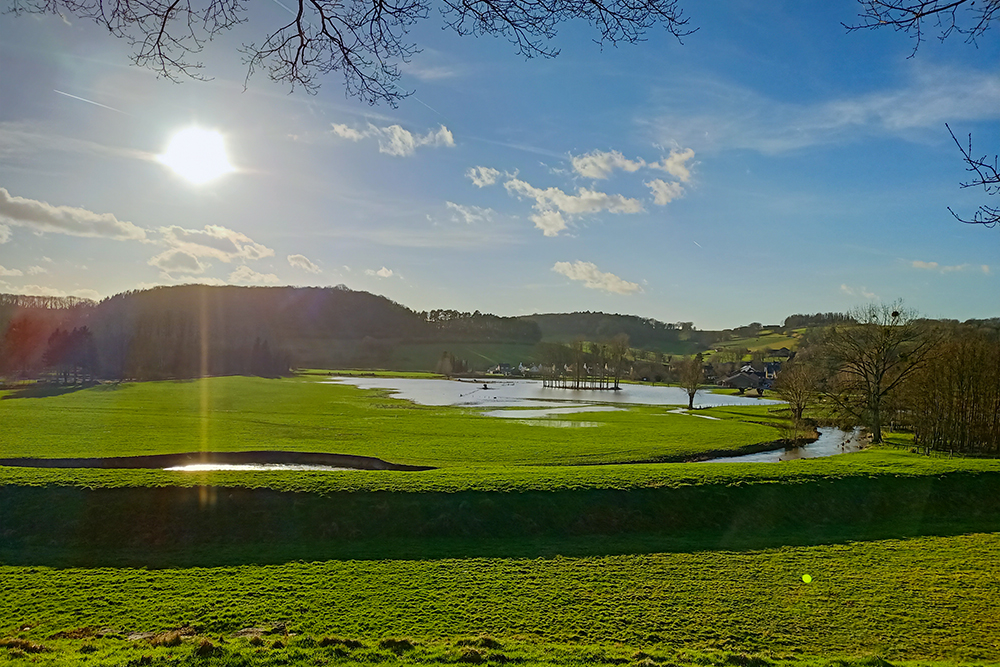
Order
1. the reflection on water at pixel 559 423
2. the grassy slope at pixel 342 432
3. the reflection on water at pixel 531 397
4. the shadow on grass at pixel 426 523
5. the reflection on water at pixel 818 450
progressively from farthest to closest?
1. the reflection on water at pixel 531 397
2. the reflection on water at pixel 559 423
3. the reflection on water at pixel 818 450
4. the grassy slope at pixel 342 432
5. the shadow on grass at pixel 426 523

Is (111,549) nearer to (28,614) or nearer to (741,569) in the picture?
(28,614)

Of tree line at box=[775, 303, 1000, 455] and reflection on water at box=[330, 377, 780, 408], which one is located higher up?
tree line at box=[775, 303, 1000, 455]

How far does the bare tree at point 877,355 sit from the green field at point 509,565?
53.7 ft

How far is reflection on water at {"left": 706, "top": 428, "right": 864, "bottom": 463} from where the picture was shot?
3488 centimetres

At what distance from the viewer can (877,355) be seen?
4275 cm

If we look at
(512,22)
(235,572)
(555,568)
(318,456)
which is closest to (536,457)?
(318,456)

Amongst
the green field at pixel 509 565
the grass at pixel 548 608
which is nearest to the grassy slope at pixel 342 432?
the green field at pixel 509 565

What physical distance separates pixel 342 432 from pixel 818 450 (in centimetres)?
3457

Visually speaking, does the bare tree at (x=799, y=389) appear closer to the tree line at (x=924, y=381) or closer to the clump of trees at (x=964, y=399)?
the tree line at (x=924, y=381)

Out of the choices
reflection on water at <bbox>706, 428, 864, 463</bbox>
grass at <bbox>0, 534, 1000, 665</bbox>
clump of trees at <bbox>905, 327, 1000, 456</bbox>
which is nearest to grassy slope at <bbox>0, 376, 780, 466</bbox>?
reflection on water at <bbox>706, 428, 864, 463</bbox>

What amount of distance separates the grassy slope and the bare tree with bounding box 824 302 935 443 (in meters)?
6.97

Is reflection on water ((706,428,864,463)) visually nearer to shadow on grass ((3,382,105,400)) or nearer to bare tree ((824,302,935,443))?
bare tree ((824,302,935,443))

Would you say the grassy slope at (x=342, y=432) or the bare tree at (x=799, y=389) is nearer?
the grassy slope at (x=342, y=432)

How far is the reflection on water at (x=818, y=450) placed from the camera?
3488cm
